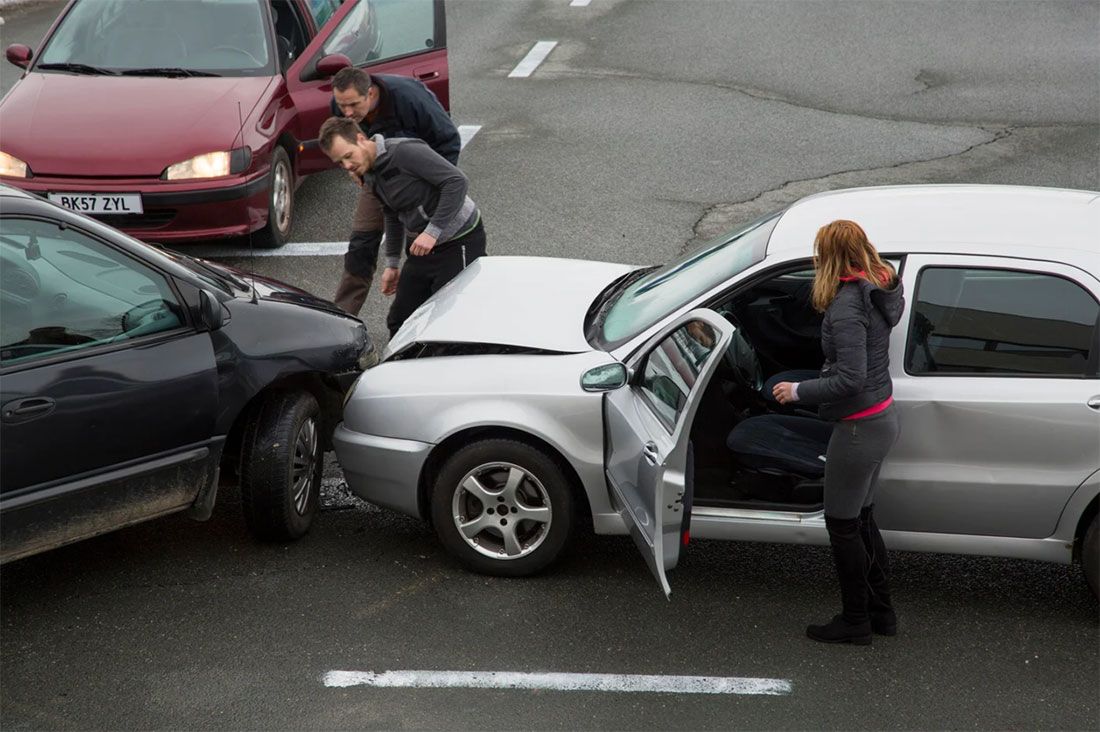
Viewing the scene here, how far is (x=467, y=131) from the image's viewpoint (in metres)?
12.2

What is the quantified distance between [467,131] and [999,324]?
801 centimetres

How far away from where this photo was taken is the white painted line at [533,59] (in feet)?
46.9

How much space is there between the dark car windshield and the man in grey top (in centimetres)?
332

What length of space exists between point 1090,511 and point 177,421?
3799 mm

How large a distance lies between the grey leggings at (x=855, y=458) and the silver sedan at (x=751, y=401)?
0.86ft

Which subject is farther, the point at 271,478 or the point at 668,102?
the point at 668,102

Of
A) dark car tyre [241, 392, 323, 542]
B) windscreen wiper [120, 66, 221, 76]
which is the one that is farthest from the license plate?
dark car tyre [241, 392, 323, 542]

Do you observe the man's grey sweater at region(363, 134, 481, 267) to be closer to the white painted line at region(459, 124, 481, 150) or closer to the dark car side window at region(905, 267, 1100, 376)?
the dark car side window at region(905, 267, 1100, 376)

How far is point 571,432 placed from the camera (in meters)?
5.26

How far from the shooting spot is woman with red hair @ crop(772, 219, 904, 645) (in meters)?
4.62

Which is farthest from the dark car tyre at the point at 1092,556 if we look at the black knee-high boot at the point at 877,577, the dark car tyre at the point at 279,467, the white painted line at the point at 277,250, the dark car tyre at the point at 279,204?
the dark car tyre at the point at 279,204

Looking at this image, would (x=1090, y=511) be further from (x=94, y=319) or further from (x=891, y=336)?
(x=94, y=319)

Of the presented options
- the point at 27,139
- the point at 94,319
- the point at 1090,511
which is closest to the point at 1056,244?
the point at 1090,511

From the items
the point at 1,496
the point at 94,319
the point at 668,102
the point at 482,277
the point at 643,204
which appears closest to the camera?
the point at 1,496
